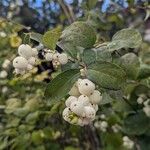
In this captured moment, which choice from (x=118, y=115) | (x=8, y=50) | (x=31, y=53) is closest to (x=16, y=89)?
(x=8, y=50)

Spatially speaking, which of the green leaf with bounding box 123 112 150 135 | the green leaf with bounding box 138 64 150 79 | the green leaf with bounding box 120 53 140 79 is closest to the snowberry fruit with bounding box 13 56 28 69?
the green leaf with bounding box 120 53 140 79

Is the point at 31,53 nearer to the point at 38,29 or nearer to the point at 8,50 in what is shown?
the point at 8,50

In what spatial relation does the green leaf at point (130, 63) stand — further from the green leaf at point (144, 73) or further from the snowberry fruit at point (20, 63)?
the snowberry fruit at point (20, 63)

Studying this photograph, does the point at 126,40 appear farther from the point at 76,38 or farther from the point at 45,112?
the point at 45,112

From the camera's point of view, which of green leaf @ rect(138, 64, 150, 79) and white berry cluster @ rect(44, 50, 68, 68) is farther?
green leaf @ rect(138, 64, 150, 79)

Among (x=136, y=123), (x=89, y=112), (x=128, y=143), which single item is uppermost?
(x=89, y=112)

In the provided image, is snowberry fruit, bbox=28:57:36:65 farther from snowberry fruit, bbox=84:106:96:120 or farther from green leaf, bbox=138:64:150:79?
green leaf, bbox=138:64:150:79

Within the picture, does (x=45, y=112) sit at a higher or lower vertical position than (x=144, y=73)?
lower

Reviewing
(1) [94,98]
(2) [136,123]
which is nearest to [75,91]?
(1) [94,98]
